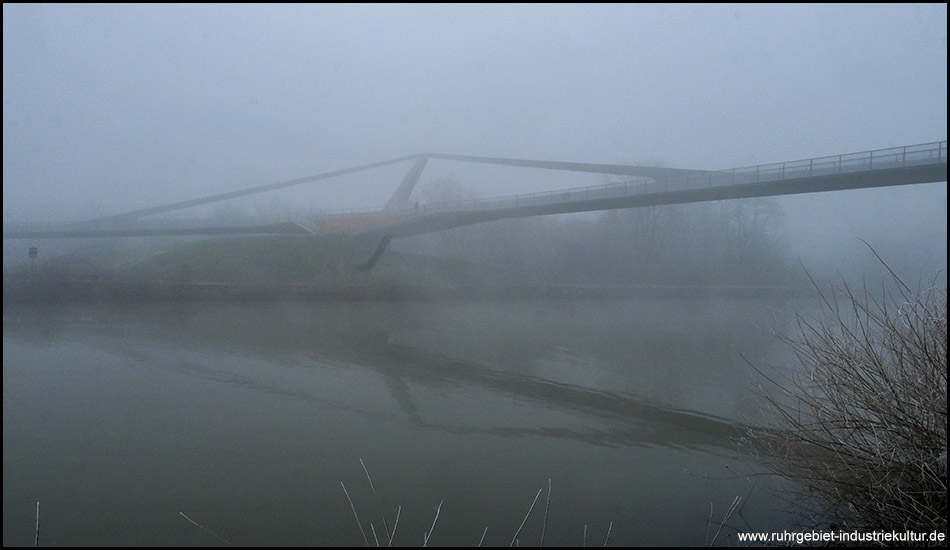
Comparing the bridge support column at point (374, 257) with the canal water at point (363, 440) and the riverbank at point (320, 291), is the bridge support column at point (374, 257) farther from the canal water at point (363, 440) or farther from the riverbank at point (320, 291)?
the canal water at point (363, 440)

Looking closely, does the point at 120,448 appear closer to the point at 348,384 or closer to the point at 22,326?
the point at 348,384

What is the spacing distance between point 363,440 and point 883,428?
5539mm

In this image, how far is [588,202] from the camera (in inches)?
802

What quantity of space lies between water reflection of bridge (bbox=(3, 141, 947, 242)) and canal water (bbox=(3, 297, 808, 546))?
3.77 metres

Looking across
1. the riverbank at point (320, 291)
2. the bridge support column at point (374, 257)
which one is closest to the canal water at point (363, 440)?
the riverbank at point (320, 291)

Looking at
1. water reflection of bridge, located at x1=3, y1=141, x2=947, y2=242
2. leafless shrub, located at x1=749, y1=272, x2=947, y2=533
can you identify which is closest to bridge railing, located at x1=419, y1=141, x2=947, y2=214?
water reflection of bridge, located at x1=3, y1=141, x2=947, y2=242

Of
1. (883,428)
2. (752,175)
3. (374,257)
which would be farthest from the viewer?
(374,257)

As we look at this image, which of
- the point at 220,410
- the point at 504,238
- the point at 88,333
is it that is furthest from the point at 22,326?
the point at 504,238

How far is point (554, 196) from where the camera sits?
22.9 m

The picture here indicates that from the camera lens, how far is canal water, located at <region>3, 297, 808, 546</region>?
520 centimetres

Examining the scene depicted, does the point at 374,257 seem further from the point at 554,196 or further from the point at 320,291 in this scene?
the point at 554,196

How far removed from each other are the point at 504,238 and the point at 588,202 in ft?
46.2

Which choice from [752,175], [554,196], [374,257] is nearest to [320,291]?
[374,257]

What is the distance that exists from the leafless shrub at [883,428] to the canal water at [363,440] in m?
1.13
